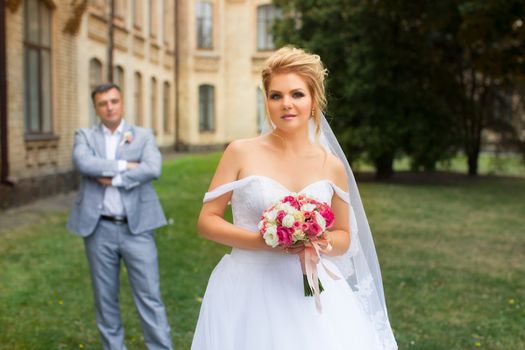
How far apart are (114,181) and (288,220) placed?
2.92 meters

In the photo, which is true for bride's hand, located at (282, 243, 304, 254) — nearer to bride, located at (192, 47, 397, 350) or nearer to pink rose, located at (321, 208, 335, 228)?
bride, located at (192, 47, 397, 350)

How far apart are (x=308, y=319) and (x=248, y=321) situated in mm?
287

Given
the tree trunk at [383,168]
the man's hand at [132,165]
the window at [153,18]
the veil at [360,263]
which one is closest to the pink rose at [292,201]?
the veil at [360,263]

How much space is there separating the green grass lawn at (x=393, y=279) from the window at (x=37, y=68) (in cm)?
380

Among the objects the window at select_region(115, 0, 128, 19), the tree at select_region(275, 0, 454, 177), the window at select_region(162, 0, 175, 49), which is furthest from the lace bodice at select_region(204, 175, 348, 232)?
the window at select_region(162, 0, 175, 49)

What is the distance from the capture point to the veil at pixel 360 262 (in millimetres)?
3949

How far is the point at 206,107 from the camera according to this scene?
41.3 metres

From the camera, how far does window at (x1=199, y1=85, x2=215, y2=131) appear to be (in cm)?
4109

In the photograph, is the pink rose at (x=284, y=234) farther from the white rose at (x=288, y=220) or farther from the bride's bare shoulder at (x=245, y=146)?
the bride's bare shoulder at (x=245, y=146)

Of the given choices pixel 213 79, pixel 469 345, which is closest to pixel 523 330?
pixel 469 345

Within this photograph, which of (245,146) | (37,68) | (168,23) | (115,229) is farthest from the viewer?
(168,23)

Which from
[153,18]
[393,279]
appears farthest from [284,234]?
[153,18]

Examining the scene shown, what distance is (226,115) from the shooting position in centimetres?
4212

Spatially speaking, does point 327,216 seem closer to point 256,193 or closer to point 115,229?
point 256,193
